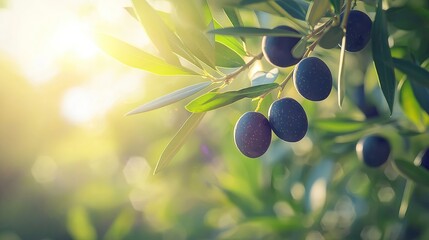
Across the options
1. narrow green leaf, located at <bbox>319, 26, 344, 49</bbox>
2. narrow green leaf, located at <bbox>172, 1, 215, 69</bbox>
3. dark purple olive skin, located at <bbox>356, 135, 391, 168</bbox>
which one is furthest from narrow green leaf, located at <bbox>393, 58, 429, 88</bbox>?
dark purple olive skin, located at <bbox>356, 135, 391, 168</bbox>

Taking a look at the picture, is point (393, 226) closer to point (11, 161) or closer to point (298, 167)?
point (298, 167)

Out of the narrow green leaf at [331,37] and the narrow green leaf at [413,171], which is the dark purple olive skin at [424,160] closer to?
the narrow green leaf at [413,171]

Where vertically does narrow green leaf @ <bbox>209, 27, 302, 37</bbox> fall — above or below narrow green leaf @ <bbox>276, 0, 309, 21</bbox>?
above

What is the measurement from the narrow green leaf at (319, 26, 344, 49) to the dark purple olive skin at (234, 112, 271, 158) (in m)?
0.12

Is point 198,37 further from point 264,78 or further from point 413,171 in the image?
point 413,171

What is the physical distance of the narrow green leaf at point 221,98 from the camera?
0.78 meters

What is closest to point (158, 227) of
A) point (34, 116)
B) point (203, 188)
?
point (203, 188)

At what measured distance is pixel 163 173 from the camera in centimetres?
285

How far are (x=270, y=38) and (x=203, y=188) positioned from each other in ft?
6.32

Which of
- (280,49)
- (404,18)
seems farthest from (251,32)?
(404,18)

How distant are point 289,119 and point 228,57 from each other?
0.17m

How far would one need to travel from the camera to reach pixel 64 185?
4941mm

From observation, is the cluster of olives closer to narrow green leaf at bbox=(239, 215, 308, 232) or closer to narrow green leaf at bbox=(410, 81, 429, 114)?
narrow green leaf at bbox=(410, 81, 429, 114)

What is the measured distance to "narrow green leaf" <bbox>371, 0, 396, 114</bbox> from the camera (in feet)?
2.57
